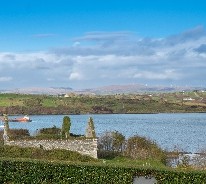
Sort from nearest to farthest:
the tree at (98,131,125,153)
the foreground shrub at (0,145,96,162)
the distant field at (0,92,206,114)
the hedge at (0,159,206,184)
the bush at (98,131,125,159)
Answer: the hedge at (0,159,206,184) → the foreground shrub at (0,145,96,162) → the bush at (98,131,125,159) → the tree at (98,131,125,153) → the distant field at (0,92,206,114)

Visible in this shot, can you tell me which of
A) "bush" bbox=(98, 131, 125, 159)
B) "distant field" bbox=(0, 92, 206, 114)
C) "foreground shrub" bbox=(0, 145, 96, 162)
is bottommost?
"bush" bbox=(98, 131, 125, 159)

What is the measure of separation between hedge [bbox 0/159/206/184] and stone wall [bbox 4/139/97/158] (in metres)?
10.8

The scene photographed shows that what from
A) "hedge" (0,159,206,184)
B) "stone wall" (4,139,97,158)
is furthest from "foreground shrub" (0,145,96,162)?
"hedge" (0,159,206,184)

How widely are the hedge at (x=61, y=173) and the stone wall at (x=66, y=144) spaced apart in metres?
10.8

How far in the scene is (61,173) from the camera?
29375 mm

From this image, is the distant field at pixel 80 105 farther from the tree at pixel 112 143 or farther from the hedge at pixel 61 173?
the hedge at pixel 61 173

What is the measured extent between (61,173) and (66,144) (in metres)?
11.8

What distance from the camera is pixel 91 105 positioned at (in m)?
183

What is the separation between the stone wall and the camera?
40.5 meters

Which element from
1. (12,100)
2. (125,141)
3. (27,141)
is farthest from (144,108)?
(27,141)

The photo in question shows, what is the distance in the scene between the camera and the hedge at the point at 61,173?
29141mm

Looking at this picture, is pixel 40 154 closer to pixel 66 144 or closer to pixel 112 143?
pixel 66 144

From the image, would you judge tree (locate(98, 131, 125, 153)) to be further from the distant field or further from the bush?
the distant field

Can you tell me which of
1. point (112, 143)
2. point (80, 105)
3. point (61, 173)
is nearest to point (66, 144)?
point (61, 173)
